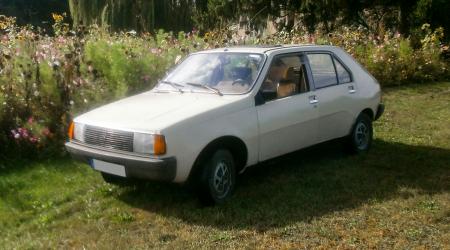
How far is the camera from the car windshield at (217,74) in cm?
568

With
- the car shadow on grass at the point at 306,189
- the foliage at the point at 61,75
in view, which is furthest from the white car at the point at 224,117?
the foliage at the point at 61,75

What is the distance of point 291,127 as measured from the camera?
585 centimetres

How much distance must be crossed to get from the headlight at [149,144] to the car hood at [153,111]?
0.06 metres

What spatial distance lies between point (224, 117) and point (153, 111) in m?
0.69

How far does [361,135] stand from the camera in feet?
23.3

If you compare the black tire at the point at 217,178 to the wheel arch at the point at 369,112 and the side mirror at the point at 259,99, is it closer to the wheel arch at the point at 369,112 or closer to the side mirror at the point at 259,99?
the side mirror at the point at 259,99

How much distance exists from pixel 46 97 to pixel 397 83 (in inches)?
348

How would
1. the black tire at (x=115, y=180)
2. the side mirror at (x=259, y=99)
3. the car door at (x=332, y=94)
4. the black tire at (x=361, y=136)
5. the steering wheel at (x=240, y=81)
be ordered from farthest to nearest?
1. the black tire at (x=361, y=136)
2. the car door at (x=332, y=94)
3. the black tire at (x=115, y=180)
4. the steering wheel at (x=240, y=81)
5. the side mirror at (x=259, y=99)

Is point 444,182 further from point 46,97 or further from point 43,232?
point 46,97

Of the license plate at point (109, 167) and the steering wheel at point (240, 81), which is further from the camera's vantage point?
the steering wheel at point (240, 81)

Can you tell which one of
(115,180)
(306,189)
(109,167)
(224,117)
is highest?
(224,117)

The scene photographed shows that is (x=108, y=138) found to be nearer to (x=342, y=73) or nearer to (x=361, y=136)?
(x=342, y=73)

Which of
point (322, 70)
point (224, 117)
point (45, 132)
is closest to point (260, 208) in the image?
point (224, 117)

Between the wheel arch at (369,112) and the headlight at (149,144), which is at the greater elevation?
the headlight at (149,144)
